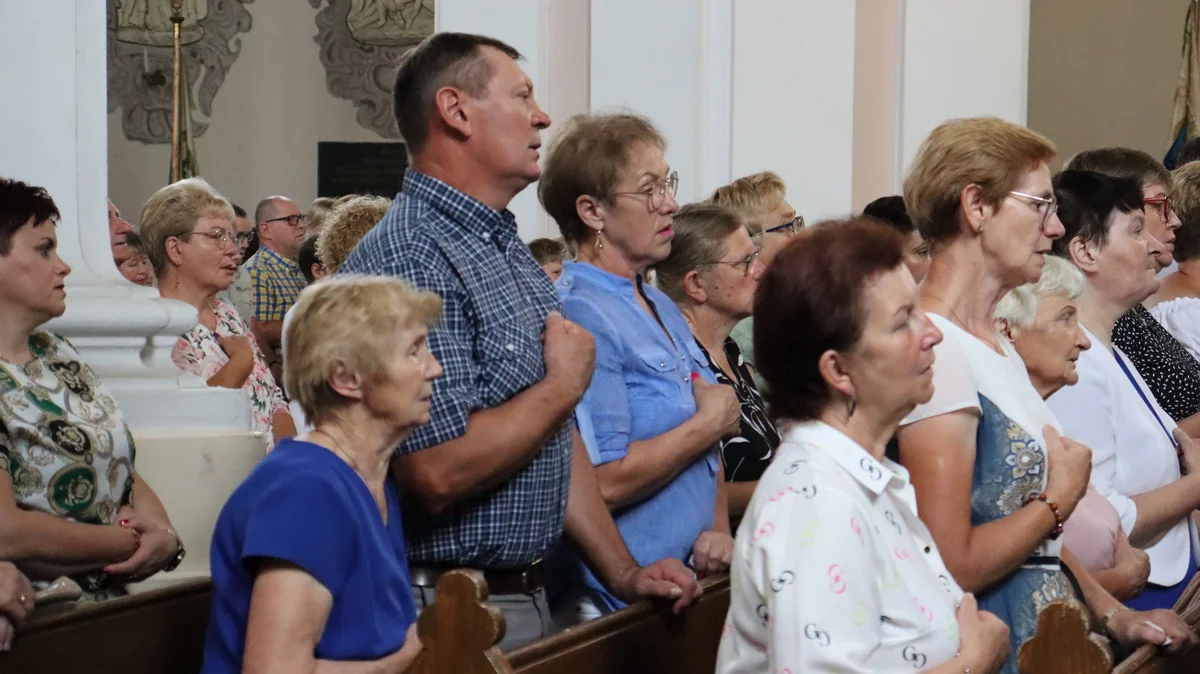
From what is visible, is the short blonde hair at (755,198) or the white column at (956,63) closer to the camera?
the short blonde hair at (755,198)

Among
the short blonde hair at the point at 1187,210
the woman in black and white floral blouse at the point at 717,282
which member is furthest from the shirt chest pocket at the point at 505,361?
the short blonde hair at the point at 1187,210

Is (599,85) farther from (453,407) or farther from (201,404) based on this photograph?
(453,407)

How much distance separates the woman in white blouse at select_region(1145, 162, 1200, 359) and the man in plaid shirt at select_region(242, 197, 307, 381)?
374 centimetres

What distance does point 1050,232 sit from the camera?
2.86 meters

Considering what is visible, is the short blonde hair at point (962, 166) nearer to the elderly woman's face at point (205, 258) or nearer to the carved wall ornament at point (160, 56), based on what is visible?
the elderly woman's face at point (205, 258)

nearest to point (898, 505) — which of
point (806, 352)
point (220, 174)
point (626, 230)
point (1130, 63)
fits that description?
point (806, 352)

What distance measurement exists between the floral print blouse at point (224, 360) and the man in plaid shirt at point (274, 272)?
4.47 ft

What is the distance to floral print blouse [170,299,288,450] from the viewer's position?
187 inches

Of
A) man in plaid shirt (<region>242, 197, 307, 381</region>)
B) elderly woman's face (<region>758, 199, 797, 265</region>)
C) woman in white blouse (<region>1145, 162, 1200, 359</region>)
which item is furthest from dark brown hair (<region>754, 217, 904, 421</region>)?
man in plaid shirt (<region>242, 197, 307, 381</region>)

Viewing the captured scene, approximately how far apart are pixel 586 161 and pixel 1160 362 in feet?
5.73

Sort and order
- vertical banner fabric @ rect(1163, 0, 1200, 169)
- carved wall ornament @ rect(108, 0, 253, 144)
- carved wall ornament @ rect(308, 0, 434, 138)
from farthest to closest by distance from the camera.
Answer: carved wall ornament @ rect(308, 0, 434, 138)
carved wall ornament @ rect(108, 0, 253, 144)
vertical banner fabric @ rect(1163, 0, 1200, 169)

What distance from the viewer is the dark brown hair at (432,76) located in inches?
111

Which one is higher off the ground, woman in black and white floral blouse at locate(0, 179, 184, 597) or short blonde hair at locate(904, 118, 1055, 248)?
short blonde hair at locate(904, 118, 1055, 248)

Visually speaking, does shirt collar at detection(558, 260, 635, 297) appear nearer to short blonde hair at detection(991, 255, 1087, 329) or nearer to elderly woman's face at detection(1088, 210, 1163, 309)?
short blonde hair at detection(991, 255, 1087, 329)
